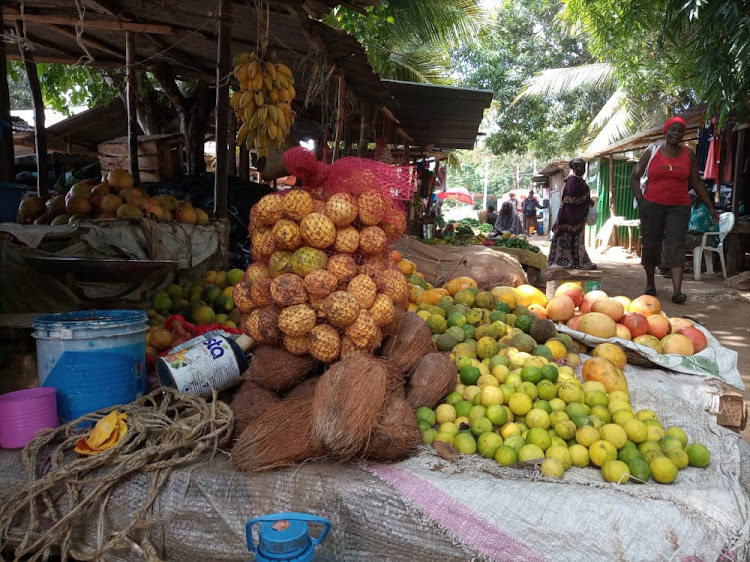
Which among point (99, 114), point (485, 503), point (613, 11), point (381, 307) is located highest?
point (613, 11)

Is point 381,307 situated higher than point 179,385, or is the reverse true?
point 381,307

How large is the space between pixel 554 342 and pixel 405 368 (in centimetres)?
108

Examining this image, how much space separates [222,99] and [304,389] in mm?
3608

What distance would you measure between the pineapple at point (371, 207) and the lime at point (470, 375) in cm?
92

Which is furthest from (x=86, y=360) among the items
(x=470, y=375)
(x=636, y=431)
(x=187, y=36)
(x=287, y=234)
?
(x=187, y=36)

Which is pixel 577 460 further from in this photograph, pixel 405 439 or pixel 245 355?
pixel 245 355

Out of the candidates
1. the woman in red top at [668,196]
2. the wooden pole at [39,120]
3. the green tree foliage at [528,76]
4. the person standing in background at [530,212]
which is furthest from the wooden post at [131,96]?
the person standing in background at [530,212]

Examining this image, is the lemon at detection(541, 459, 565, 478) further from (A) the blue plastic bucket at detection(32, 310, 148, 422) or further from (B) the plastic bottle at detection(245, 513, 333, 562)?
(A) the blue plastic bucket at detection(32, 310, 148, 422)

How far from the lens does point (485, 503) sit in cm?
184

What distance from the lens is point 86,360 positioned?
2.39 metres

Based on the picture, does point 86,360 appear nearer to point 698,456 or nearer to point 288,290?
point 288,290

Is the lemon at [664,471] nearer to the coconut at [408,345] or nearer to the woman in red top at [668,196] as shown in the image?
the coconut at [408,345]

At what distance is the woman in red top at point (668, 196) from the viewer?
6164 millimetres

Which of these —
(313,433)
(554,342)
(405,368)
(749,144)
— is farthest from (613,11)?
(313,433)
